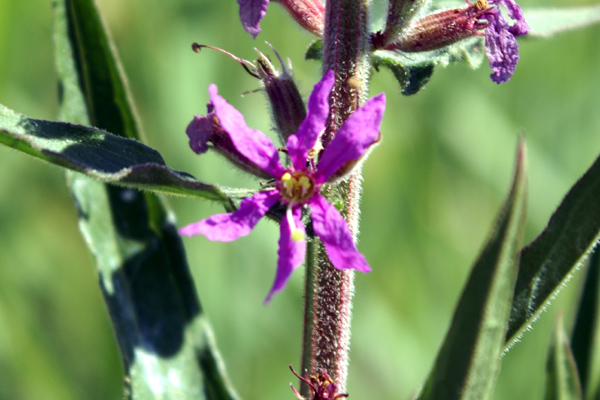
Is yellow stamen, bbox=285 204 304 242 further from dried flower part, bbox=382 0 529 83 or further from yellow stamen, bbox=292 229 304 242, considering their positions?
dried flower part, bbox=382 0 529 83

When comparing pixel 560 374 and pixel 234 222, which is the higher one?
pixel 234 222

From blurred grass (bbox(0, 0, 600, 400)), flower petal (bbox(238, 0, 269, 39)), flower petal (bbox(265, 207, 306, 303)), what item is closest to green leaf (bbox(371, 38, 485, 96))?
flower petal (bbox(238, 0, 269, 39))

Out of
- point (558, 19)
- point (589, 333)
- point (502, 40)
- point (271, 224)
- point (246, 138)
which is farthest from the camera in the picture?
point (271, 224)

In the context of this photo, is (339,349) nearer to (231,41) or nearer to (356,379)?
(356,379)

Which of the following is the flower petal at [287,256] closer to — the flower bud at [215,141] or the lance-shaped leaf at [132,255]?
the flower bud at [215,141]

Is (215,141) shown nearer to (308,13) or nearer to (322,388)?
(308,13)

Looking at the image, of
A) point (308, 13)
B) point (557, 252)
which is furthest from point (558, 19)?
point (557, 252)
